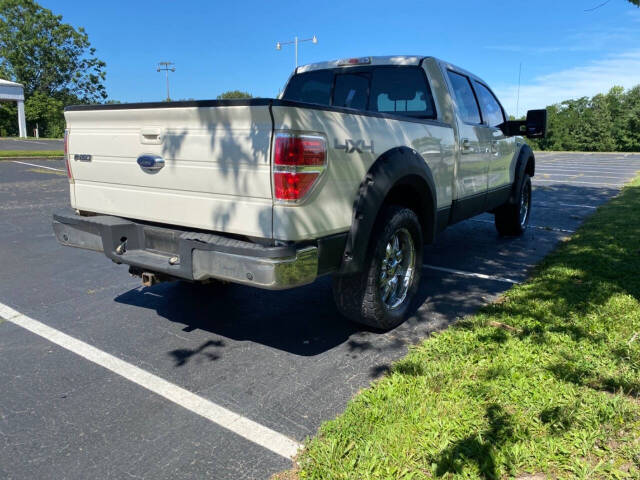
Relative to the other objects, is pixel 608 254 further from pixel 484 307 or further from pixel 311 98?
pixel 311 98

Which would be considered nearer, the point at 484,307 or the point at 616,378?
the point at 616,378

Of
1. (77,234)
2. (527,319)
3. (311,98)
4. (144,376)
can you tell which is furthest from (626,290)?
(77,234)

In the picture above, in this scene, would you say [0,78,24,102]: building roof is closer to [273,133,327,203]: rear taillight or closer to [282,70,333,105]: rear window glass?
[282,70,333,105]: rear window glass

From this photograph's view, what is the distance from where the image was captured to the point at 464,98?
207 inches

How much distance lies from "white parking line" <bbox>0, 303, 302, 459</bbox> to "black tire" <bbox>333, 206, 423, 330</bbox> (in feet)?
3.96

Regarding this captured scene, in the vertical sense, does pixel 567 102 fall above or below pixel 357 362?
above

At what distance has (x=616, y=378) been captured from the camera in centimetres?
295

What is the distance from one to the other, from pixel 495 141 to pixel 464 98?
35.0 inches

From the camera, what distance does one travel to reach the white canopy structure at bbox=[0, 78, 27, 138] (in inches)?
1647

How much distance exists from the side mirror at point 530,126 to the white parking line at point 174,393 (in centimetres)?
515

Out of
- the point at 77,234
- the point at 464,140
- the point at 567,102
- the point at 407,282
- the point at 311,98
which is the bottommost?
the point at 407,282

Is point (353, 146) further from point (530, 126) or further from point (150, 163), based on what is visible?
point (530, 126)

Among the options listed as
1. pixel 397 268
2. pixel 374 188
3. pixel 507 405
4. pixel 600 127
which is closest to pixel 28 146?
pixel 397 268

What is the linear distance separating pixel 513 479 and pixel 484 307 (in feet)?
7.34
